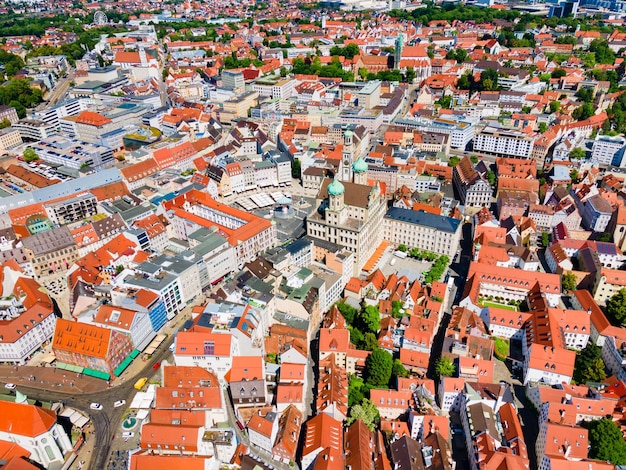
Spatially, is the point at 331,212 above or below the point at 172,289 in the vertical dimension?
above

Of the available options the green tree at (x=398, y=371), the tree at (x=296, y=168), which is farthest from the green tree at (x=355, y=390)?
the tree at (x=296, y=168)

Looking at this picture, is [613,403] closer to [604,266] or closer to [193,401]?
[604,266]

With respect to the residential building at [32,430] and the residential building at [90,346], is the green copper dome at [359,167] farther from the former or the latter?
the residential building at [32,430]

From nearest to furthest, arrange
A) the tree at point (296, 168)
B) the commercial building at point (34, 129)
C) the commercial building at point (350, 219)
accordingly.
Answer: the commercial building at point (350, 219)
the tree at point (296, 168)
the commercial building at point (34, 129)

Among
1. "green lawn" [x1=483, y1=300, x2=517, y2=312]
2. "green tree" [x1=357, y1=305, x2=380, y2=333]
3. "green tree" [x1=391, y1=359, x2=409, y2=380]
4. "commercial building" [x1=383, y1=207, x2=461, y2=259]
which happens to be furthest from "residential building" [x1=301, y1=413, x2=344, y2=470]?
"commercial building" [x1=383, y1=207, x2=461, y2=259]

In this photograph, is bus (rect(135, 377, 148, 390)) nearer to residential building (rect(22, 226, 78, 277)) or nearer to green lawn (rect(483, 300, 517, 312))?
residential building (rect(22, 226, 78, 277))

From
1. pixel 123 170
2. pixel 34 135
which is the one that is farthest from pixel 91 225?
pixel 34 135
